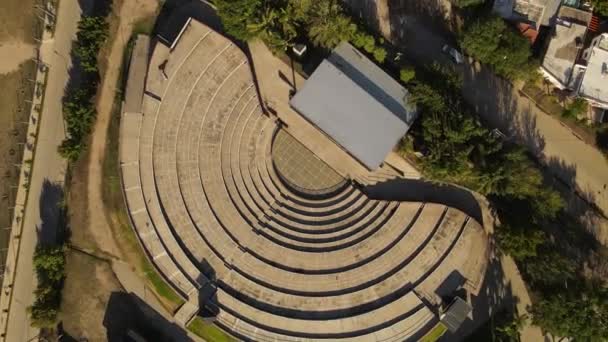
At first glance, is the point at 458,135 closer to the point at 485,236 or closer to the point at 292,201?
the point at 485,236

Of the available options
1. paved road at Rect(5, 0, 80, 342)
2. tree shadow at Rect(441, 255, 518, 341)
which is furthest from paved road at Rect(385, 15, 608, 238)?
paved road at Rect(5, 0, 80, 342)

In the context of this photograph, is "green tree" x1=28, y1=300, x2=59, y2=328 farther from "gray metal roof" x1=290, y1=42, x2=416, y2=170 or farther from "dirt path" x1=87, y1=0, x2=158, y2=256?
"gray metal roof" x1=290, y1=42, x2=416, y2=170

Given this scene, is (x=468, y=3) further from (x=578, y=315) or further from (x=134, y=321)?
(x=134, y=321)

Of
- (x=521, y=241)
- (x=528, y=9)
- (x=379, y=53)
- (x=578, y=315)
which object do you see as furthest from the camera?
(x=528, y=9)

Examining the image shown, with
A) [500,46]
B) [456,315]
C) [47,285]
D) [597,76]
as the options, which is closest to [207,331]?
[47,285]

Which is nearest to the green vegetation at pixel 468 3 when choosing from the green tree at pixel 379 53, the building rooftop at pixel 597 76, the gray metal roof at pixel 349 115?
the green tree at pixel 379 53

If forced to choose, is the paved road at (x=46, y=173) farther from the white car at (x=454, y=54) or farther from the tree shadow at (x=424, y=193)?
the white car at (x=454, y=54)
